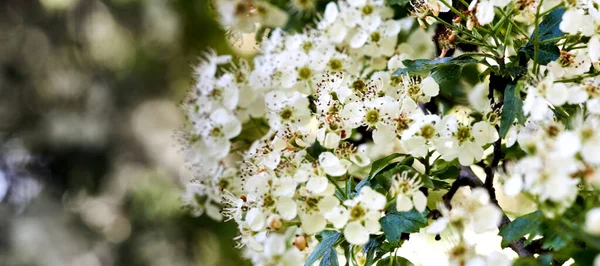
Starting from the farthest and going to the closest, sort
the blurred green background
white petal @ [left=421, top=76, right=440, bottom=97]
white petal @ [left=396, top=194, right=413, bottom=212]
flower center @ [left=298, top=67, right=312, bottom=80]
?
the blurred green background < flower center @ [left=298, top=67, right=312, bottom=80] < white petal @ [left=421, top=76, right=440, bottom=97] < white petal @ [left=396, top=194, right=413, bottom=212]

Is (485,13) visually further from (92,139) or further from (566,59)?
(92,139)

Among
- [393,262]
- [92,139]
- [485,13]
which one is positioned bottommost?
[92,139]

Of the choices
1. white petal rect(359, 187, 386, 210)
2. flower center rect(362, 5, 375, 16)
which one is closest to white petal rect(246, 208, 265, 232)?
white petal rect(359, 187, 386, 210)

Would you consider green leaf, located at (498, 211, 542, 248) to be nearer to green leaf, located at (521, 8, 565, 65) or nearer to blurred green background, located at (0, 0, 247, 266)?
green leaf, located at (521, 8, 565, 65)

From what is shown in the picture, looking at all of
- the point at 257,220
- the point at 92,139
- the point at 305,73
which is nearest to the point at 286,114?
the point at 305,73

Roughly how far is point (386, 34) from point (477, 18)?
8.5 inches

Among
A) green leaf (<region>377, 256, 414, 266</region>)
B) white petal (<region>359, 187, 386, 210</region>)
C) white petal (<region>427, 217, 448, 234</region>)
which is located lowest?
green leaf (<region>377, 256, 414, 266</region>)

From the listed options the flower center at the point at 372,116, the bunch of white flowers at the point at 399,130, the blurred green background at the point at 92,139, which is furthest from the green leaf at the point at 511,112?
the blurred green background at the point at 92,139

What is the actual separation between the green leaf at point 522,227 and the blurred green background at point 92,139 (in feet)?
5.21

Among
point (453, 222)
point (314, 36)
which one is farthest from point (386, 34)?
point (453, 222)

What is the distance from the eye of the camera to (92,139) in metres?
2.06

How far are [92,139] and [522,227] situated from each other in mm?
1781

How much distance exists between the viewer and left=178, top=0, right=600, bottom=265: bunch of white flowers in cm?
44

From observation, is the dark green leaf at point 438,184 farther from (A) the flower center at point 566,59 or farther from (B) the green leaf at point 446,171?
(A) the flower center at point 566,59
